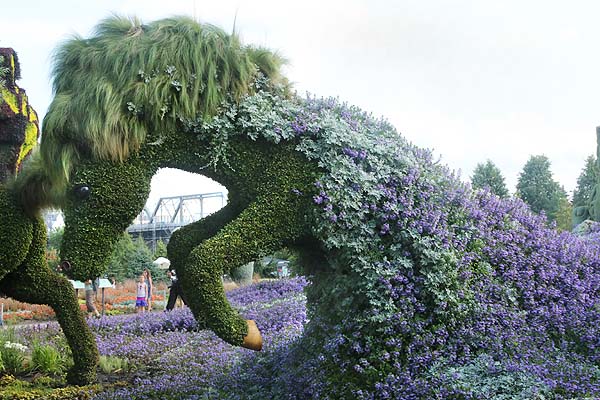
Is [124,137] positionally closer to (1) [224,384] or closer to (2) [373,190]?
(2) [373,190]

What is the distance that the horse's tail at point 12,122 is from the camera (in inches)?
276

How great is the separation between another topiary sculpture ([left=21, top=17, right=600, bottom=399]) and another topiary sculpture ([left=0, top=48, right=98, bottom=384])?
7.78 ft

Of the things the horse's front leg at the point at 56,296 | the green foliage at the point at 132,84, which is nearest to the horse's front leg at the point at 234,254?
the green foliage at the point at 132,84

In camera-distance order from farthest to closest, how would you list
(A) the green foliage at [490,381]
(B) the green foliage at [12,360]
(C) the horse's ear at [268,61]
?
(B) the green foliage at [12,360], (C) the horse's ear at [268,61], (A) the green foliage at [490,381]

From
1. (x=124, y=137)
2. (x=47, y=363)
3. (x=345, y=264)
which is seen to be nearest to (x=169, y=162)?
(x=124, y=137)

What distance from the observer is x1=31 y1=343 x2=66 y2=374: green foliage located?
23.5 ft

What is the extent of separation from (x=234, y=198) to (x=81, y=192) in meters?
→ 1.03

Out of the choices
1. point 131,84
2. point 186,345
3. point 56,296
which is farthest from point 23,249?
point 131,84

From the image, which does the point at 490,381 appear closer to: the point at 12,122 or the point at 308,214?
the point at 308,214

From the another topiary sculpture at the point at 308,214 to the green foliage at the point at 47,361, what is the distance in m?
3.82

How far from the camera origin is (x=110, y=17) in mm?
4059

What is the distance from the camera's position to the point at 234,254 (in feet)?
12.7

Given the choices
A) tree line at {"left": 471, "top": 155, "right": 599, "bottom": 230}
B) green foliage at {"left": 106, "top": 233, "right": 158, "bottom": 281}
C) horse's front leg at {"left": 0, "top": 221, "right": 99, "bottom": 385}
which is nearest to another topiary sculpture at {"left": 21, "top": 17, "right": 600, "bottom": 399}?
horse's front leg at {"left": 0, "top": 221, "right": 99, "bottom": 385}

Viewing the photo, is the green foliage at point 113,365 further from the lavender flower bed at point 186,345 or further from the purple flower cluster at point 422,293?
the purple flower cluster at point 422,293
